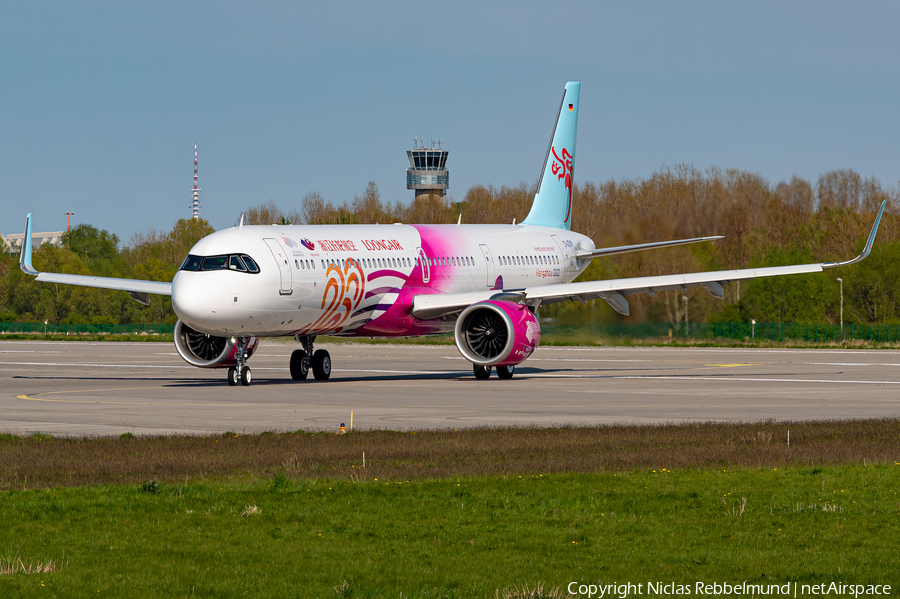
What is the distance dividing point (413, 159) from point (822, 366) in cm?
14741

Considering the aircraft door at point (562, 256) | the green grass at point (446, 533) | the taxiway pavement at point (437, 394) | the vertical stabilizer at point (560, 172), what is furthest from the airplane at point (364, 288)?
the green grass at point (446, 533)

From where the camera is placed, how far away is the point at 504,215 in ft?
365

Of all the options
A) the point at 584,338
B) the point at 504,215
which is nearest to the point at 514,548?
the point at 584,338

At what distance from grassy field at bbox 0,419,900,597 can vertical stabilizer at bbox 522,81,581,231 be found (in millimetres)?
29031

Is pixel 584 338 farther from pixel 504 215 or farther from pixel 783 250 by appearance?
pixel 504 215

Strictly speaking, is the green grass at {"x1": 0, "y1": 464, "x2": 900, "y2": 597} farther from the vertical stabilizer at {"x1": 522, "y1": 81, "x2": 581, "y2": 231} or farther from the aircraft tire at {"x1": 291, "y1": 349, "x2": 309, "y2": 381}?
the vertical stabilizer at {"x1": 522, "y1": 81, "x2": 581, "y2": 231}

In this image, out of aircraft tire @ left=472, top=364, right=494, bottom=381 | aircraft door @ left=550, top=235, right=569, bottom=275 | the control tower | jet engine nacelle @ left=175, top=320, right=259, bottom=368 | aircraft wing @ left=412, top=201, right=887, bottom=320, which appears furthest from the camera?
the control tower

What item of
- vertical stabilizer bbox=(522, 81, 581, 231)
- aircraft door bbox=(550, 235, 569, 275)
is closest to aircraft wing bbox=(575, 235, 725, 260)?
aircraft door bbox=(550, 235, 569, 275)

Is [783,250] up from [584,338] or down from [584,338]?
up

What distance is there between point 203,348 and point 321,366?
387cm

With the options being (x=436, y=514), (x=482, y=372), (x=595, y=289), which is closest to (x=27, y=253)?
(x=482, y=372)

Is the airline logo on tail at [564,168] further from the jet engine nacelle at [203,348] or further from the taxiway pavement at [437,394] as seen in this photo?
the jet engine nacelle at [203,348]

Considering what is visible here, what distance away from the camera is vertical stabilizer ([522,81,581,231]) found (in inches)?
1849

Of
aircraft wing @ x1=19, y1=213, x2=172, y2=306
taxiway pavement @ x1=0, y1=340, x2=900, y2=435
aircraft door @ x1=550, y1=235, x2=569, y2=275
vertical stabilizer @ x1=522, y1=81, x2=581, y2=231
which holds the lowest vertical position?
taxiway pavement @ x1=0, y1=340, x2=900, y2=435
